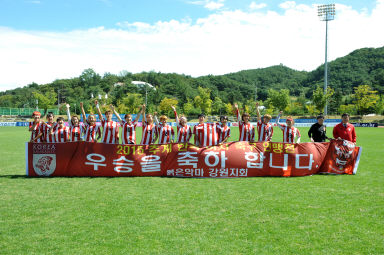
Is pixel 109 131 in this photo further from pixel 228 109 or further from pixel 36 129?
pixel 228 109

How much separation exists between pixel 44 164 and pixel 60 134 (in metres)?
1.20

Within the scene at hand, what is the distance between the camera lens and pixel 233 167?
8.27 m

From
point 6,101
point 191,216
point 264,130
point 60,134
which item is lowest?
point 191,216

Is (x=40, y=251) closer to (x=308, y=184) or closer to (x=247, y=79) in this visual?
(x=308, y=184)

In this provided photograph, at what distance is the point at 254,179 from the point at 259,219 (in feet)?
10.2

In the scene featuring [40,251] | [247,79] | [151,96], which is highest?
[247,79]

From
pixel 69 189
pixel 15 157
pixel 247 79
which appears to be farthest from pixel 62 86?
pixel 69 189

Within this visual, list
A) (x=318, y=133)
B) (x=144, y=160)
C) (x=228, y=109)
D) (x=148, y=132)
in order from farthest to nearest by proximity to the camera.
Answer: (x=228, y=109)
(x=318, y=133)
(x=148, y=132)
(x=144, y=160)

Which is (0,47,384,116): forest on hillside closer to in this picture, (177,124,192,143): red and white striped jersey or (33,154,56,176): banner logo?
(177,124,192,143): red and white striped jersey

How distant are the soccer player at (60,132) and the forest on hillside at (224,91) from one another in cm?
4731

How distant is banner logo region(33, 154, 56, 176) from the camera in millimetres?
8266

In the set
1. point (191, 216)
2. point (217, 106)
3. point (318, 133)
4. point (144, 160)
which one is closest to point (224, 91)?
point (217, 106)

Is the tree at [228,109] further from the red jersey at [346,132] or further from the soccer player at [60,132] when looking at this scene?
the soccer player at [60,132]

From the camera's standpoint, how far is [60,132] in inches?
359
